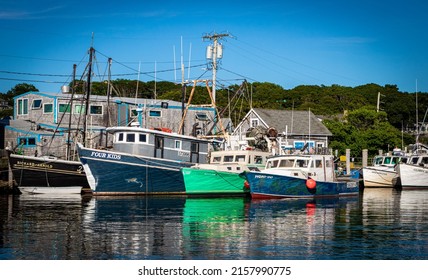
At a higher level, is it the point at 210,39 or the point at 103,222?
the point at 210,39

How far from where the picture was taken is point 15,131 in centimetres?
4381

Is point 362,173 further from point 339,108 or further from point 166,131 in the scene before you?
point 339,108

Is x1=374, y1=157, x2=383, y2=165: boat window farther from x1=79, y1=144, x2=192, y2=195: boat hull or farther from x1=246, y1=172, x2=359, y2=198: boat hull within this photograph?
x1=79, y1=144, x2=192, y2=195: boat hull

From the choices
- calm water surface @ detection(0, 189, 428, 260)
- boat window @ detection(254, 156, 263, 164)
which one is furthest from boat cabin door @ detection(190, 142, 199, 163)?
calm water surface @ detection(0, 189, 428, 260)

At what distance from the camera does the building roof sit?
59.2 meters

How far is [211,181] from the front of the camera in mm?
33938

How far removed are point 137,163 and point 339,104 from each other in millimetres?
68588

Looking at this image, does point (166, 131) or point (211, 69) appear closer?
point (166, 131)

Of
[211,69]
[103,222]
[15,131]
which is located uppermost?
[211,69]

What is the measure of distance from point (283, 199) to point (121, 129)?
31.8 ft

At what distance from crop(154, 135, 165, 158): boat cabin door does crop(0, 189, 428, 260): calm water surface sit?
12.0ft

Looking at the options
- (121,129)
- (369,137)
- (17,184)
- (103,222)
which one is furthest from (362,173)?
(103,222)

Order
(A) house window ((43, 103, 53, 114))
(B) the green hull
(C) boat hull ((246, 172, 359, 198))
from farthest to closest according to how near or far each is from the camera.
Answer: (A) house window ((43, 103, 53, 114)), (B) the green hull, (C) boat hull ((246, 172, 359, 198))

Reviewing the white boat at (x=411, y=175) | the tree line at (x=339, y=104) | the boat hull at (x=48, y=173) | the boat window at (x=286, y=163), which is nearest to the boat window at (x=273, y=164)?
the boat window at (x=286, y=163)
